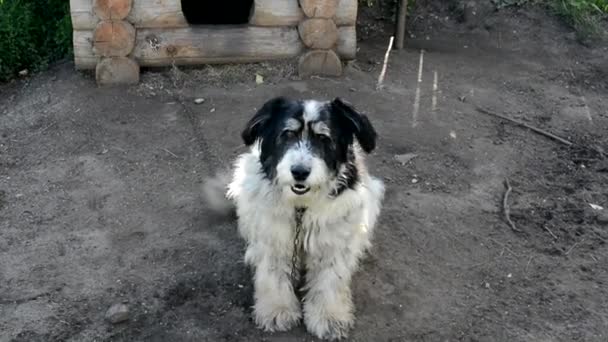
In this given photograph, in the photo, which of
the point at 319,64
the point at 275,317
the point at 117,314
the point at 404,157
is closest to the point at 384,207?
the point at 404,157

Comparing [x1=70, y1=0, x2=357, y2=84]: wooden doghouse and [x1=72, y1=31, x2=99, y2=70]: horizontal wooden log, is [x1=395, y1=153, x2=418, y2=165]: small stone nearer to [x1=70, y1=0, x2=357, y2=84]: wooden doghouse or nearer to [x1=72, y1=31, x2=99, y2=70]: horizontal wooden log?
[x1=70, y1=0, x2=357, y2=84]: wooden doghouse

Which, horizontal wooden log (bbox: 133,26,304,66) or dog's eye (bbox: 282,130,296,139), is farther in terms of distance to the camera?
horizontal wooden log (bbox: 133,26,304,66)

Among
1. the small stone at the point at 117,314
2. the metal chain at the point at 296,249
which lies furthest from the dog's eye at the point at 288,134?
the small stone at the point at 117,314

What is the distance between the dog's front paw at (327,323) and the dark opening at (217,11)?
4930 mm

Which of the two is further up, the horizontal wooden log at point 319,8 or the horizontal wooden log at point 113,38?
the horizontal wooden log at point 319,8

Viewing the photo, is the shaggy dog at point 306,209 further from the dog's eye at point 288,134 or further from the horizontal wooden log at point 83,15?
the horizontal wooden log at point 83,15

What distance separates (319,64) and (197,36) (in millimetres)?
1269

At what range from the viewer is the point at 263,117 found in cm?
355

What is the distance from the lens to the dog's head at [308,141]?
333cm

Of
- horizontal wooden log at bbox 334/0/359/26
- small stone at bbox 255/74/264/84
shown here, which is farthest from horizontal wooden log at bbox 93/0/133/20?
horizontal wooden log at bbox 334/0/359/26

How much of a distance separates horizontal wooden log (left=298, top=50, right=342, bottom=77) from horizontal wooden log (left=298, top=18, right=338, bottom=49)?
0.07 m

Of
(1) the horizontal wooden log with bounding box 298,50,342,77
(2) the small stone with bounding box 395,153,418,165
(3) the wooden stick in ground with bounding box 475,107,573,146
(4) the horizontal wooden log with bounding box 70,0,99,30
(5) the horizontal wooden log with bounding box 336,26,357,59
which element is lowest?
(2) the small stone with bounding box 395,153,418,165

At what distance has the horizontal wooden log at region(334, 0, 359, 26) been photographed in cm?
Answer: 685

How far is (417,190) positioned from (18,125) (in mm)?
3790
